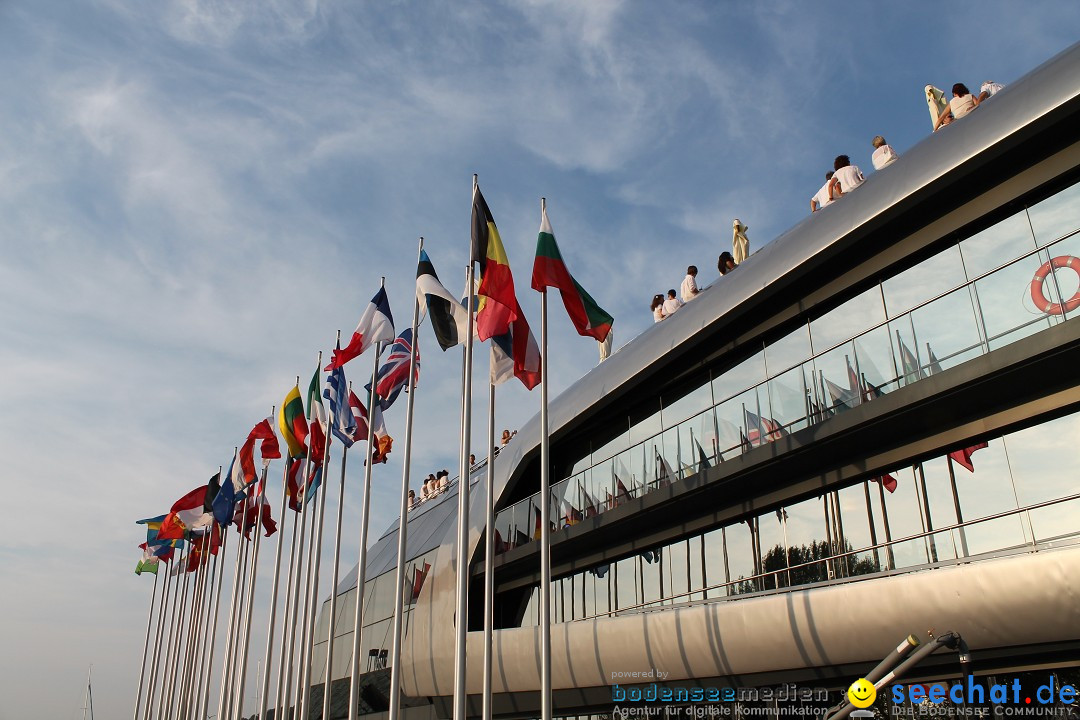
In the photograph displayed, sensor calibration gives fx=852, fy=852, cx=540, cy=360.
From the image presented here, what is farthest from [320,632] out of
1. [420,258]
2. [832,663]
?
[832,663]

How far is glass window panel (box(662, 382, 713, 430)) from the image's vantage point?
21266mm

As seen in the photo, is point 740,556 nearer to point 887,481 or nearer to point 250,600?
point 887,481

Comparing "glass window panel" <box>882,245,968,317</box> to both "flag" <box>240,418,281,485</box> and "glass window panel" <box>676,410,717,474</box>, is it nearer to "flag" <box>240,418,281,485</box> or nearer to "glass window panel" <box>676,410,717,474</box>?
"glass window panel" <box>676,410,717,474</box>

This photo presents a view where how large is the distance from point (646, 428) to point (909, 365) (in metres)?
9.32

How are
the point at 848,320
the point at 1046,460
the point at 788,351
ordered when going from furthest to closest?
the point at 788,351 < the point at 848,320 < the point at 1046,460

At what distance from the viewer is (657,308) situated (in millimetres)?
23859

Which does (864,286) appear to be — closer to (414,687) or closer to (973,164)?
(973,164)

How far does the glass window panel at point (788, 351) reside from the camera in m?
18.7

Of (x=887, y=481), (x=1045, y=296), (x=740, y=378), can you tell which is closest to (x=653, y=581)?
(x=740, y=378)

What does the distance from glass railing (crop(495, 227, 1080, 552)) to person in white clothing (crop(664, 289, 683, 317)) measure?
3.88 m

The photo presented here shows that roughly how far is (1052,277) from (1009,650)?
568cm

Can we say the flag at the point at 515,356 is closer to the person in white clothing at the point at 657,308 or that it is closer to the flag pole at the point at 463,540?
the flag pole at the point at 463,540

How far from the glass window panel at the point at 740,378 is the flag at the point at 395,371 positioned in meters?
7.72

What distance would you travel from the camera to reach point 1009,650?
12.9 metres
